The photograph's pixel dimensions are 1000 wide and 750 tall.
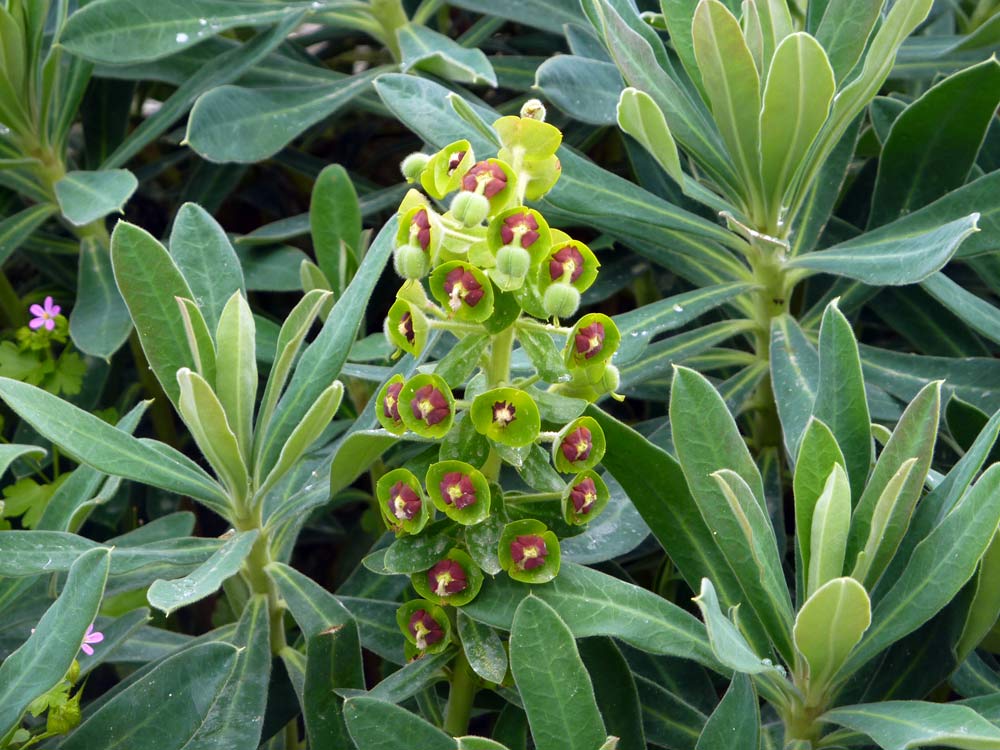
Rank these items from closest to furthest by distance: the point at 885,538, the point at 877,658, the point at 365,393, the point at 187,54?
1. the point at 885,538
2. the point at 877,658
3. the point at 365,393
4. the point at 187,54

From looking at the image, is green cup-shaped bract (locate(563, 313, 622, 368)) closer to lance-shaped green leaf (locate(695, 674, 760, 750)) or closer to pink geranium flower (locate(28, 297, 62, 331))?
lance-shaped green leaf (locate(695, 674, 760, 750))

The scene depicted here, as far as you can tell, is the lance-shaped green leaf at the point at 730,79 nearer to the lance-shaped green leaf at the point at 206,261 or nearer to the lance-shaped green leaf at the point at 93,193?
the lance-shaped green leaf at the point at 206,261

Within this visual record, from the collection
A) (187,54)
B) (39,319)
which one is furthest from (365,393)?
(187,54)

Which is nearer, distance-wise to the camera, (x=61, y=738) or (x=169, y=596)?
(x=169, y=596)

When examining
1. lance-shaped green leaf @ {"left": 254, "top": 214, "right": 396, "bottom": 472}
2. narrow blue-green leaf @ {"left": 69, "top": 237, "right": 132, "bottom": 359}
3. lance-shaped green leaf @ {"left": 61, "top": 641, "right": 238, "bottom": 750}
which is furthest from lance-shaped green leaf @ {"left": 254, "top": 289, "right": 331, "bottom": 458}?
narrow blue-green leaf @ {"left": 69, "top": 237, "right": 132, "bottom": 359}

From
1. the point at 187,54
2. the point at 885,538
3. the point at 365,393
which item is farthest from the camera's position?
the point at 187,54

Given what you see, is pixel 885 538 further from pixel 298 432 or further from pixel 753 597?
pixel 298 432

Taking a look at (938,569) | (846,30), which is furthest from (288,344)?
(846,30)
